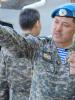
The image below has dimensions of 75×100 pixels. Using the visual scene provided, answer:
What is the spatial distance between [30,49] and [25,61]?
0.45m

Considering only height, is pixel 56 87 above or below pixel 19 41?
below

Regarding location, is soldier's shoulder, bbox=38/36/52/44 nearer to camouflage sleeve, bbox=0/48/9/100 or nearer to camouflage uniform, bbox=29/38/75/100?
camouflage uniform, bbox=29/38/75/100

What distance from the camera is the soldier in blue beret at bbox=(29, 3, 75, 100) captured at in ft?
10.5

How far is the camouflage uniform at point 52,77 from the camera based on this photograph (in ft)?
10.5

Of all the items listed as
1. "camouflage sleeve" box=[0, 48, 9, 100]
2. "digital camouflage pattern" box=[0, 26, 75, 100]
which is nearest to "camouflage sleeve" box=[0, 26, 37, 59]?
"digital camouflage pattern" box=[0, 26, 75, 100]

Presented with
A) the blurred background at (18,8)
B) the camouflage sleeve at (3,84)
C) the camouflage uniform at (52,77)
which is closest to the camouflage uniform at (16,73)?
the camouflage sleeve at (3,84)

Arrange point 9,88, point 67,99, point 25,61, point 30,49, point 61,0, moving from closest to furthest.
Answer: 1. point 67,99
2. point 30,49
3. point 25,61
4. point 9,88
5. point 61,0

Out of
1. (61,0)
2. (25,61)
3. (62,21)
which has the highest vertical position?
(61,0)

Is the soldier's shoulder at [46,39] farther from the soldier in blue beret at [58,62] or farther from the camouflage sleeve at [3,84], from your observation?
the camouflage sleeve at [3,84]

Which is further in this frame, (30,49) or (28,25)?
(28,25)

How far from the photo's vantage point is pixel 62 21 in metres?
3.26

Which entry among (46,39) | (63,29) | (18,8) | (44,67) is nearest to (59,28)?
(63,29)

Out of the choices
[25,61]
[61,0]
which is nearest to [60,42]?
[25,61]

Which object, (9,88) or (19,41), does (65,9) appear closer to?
(19,41)
